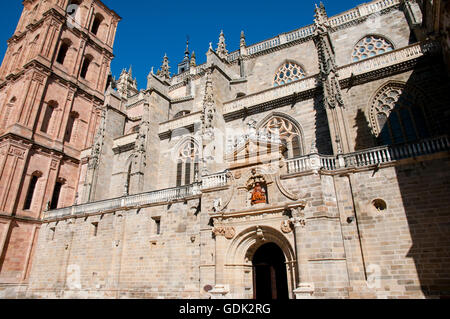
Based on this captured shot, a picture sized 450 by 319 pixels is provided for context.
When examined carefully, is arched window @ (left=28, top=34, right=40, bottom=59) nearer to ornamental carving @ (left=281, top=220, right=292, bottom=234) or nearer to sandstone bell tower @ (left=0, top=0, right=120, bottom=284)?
sandstone bell tower @ (left=0, top=0, right=120, bottom=284)

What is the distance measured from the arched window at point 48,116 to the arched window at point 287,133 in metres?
17.6

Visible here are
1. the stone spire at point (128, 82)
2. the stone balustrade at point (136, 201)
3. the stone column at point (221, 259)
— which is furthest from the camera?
the stone spire at point (128, 82)

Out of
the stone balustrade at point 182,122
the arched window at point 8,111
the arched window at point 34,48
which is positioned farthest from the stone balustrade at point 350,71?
the arched window at point 8,111

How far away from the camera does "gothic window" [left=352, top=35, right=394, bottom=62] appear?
18.0m

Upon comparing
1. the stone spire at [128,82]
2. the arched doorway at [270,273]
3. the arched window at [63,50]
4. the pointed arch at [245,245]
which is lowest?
the arched doorway at [270,273]

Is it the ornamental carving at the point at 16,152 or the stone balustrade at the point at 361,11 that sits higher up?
the stone balustrade at the point at 361,11

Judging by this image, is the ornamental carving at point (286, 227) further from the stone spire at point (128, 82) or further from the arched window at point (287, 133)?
the stone spire at point (128, 82)

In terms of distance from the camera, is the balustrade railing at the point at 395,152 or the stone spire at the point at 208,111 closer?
the balustrade railing at the point at 395,152

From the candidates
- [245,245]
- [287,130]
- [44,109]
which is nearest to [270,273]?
[245,245]

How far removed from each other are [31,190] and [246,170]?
17.6m

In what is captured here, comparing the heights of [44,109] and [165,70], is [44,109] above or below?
below

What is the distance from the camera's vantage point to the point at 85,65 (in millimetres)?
28266

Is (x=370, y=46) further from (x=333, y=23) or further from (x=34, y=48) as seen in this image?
(x=34, y=48)

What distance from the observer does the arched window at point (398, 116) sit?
12273mm
